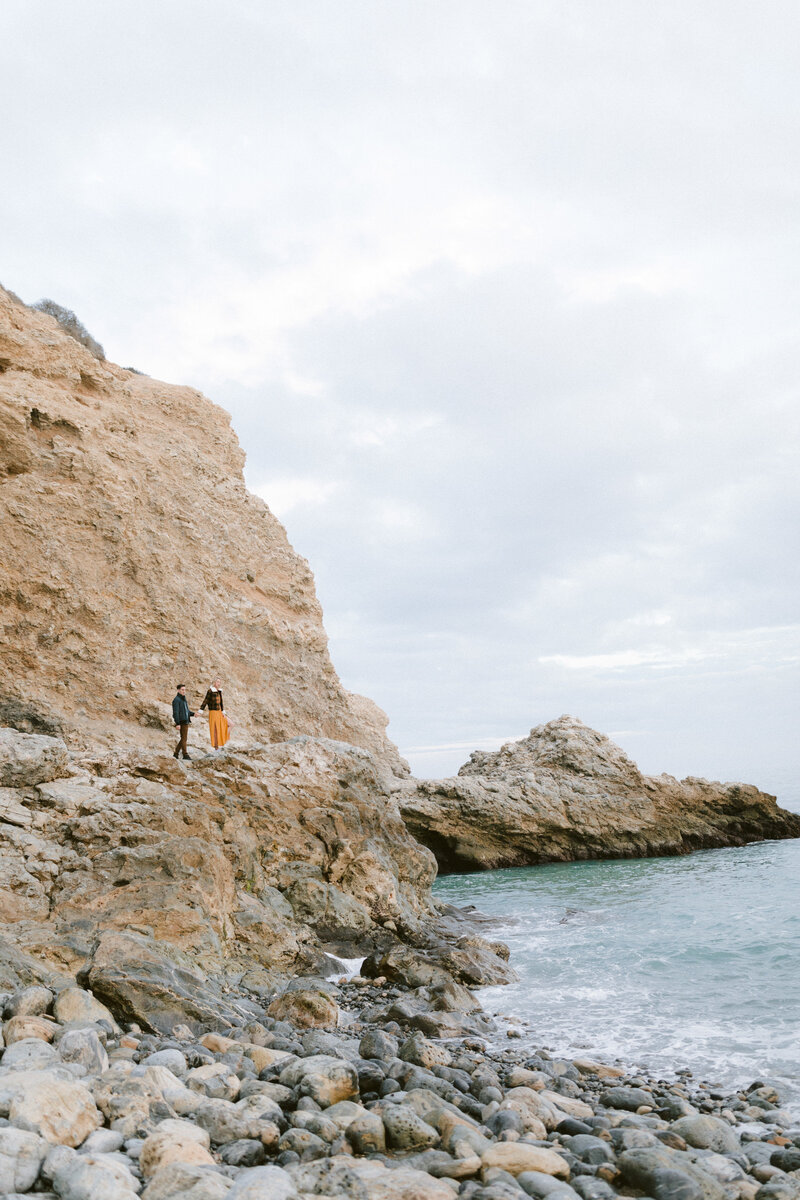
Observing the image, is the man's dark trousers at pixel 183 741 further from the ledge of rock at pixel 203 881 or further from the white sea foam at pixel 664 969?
the white sea foam at pixel 664 969

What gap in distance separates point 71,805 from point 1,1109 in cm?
875

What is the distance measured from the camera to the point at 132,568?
24422 mm

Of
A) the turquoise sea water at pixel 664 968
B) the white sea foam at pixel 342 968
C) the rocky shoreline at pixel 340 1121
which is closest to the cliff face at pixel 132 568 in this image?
the white sea foam at pixel 342 968

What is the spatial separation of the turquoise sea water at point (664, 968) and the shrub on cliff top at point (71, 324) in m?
26.4

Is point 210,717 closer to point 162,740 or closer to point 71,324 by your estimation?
point 162,740

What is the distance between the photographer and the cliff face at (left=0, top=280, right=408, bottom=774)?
21688 millimetres

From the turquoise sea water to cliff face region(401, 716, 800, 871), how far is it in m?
6.01

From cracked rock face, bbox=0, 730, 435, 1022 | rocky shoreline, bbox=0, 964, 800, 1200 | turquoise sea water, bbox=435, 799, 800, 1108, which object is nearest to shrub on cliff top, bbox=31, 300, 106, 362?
cracked rock face, bbox=0, 730, 435, 1022

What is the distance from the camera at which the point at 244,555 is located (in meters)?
31.2

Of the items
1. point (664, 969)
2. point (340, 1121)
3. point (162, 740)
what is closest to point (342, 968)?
A: point (664, 969)

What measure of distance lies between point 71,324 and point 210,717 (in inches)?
788

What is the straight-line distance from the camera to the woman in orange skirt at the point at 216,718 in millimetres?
21328

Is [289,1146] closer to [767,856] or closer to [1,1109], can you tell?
[1,1109]

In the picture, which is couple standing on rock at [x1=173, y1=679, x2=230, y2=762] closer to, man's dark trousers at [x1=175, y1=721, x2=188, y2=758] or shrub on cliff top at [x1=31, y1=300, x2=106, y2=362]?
man's dark trousers at [x1=175, y1=721, x2=188, y2=758]
